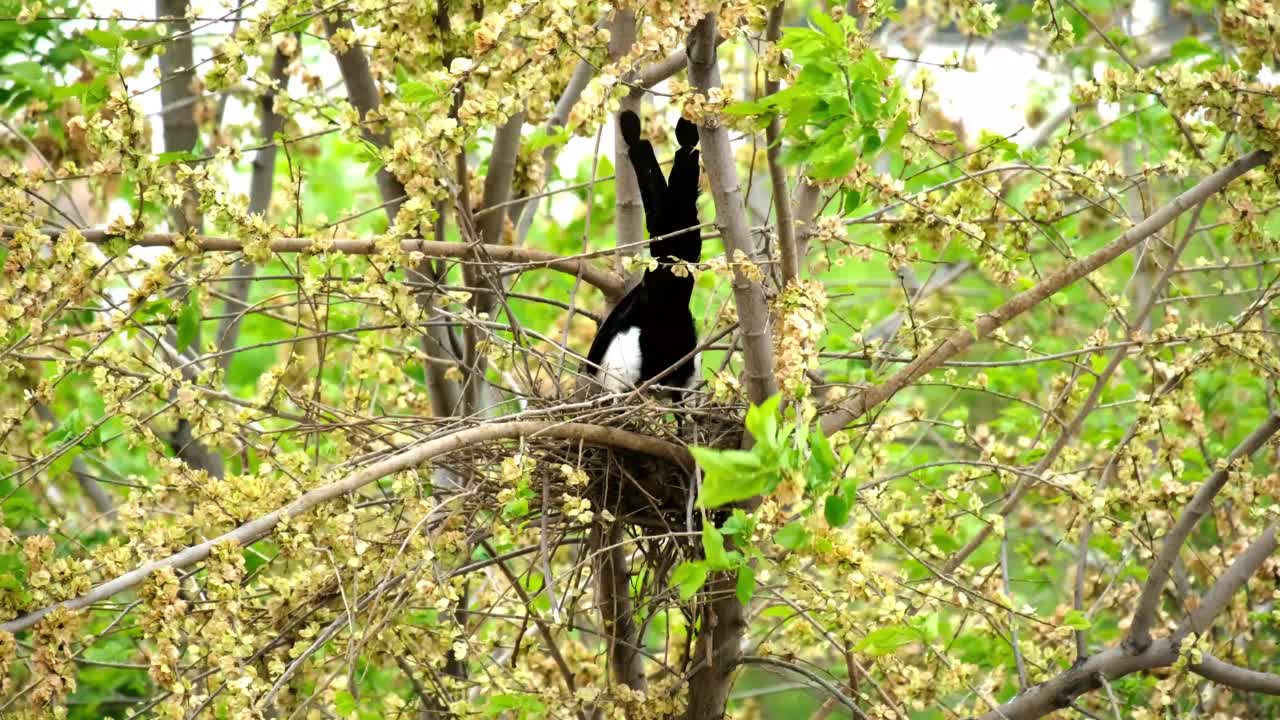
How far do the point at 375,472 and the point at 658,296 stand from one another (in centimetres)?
110

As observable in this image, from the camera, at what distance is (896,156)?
2.98m

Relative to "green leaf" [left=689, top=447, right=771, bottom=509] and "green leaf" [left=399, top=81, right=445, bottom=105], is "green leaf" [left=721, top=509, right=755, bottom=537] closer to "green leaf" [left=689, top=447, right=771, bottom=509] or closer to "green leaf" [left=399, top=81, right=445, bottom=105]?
"green leaf" [left=689, top=447, right=771, bottom=509]

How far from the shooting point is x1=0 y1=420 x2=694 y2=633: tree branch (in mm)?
2084

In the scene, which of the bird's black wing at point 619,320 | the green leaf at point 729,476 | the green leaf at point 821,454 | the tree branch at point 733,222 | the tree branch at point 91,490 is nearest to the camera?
the green leaf at point 729,476

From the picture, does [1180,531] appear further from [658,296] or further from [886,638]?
[658,296]

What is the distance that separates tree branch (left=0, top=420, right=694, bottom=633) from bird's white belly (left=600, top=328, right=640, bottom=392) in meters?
0.54

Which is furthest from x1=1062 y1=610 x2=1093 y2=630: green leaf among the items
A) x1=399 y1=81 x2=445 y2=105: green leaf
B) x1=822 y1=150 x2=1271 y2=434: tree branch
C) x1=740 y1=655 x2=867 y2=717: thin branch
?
x1=399 y1=81 x2=445 y2=105: green leaf

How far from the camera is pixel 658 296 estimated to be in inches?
125

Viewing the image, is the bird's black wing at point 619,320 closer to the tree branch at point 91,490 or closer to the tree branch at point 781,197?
the tree branch at point 781,197

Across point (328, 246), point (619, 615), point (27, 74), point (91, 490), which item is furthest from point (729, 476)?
point (91, 490)

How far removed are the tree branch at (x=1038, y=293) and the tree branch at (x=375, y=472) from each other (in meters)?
0.37

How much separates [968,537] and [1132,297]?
1792 mm

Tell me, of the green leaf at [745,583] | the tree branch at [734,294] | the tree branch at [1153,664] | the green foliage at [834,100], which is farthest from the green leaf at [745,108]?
the tree branch at [1153,664]

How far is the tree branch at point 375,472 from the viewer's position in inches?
82.0
